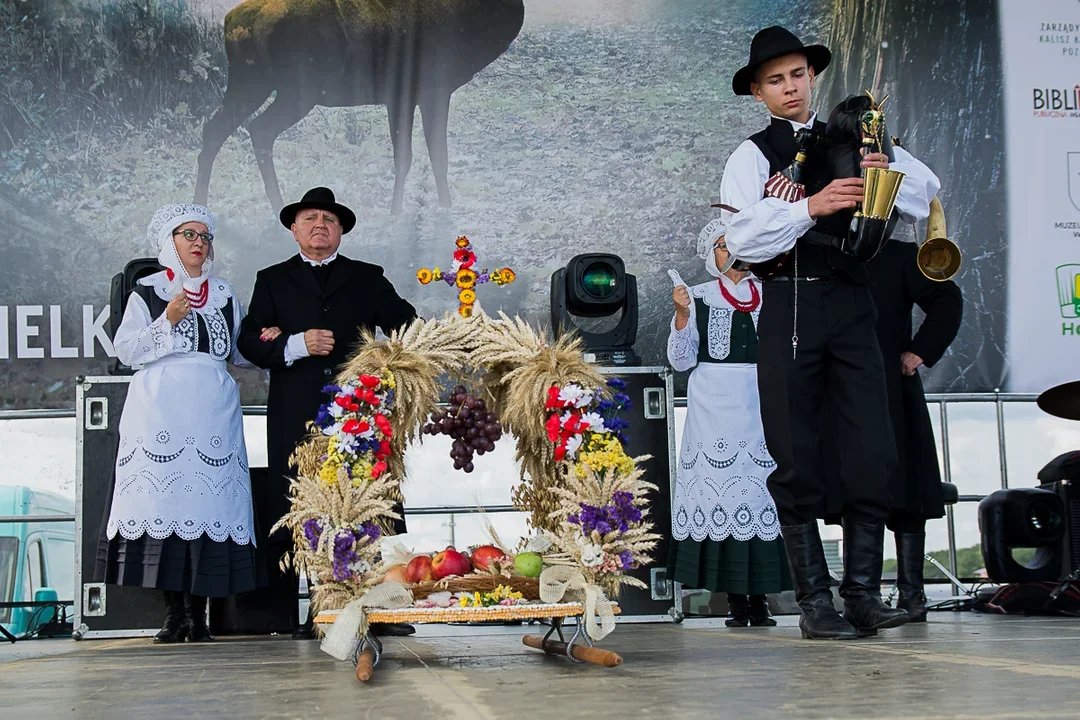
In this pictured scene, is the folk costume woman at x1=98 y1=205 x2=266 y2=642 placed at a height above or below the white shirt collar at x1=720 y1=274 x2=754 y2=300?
below

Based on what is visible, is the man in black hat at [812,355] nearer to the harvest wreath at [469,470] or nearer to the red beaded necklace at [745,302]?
the harvest wreath at [469,470]

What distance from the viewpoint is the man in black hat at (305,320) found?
4.98 metres

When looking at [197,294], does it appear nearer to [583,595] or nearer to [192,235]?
[192,235]

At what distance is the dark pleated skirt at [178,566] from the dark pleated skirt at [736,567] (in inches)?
71.2

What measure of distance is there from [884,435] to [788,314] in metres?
0.45

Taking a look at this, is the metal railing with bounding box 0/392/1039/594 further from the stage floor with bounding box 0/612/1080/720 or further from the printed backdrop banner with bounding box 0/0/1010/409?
the stage floor with bounding box 0/612/1080/720

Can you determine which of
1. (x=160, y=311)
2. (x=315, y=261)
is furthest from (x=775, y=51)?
(x=160, y=311)

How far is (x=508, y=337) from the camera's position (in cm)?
341

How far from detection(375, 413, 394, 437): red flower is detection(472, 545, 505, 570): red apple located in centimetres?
43

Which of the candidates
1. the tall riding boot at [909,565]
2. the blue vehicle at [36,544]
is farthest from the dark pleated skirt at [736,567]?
the blue vehicle at [36,544]

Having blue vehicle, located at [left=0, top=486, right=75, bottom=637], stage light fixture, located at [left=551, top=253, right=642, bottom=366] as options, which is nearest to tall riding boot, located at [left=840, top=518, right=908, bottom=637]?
stage light fixture, located at [left=551, top=253, right=642, bottom=366]

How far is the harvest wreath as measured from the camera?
3086 mm

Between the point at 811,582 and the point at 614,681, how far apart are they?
120 cm

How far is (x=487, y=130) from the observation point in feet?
21.4
